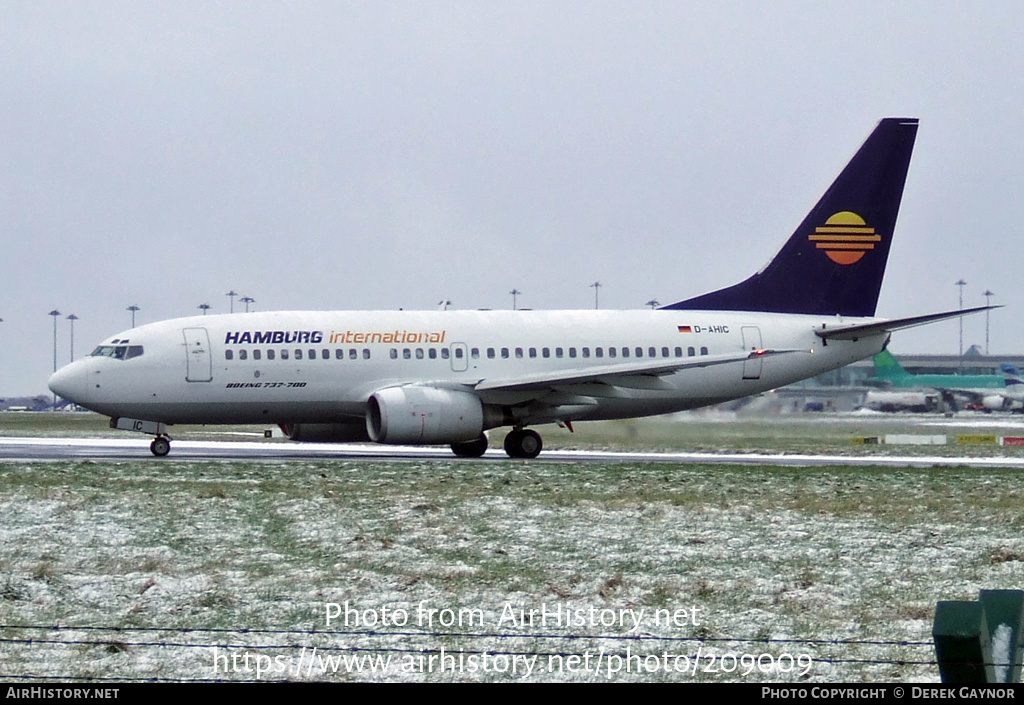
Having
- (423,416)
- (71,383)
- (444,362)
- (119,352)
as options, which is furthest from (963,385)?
(71,383)

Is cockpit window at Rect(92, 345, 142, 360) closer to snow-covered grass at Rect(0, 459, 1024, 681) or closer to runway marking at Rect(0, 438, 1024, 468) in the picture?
runway marking at Rect(0, 438, 1024, 468)

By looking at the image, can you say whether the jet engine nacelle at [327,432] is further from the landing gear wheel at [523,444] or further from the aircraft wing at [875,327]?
the aircraft wing at [875,327]

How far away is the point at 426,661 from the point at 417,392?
22.3 m

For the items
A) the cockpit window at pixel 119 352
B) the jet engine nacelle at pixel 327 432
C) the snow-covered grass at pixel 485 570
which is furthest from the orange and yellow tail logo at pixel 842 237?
the cockpit window at pixel 119 352

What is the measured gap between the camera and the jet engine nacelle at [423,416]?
3316 cm

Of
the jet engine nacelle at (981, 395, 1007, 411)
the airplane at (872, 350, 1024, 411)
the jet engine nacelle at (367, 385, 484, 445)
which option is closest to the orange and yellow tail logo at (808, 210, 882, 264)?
the jet engine nacelle at (367, 385, 484, 445)

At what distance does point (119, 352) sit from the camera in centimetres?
3459

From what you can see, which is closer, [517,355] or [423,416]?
[423,416]

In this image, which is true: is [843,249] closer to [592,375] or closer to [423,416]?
[592,375]

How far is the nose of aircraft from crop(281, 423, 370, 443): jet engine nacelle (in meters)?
5.14

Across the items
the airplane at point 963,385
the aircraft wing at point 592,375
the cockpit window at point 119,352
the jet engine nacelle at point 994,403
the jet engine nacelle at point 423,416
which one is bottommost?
the jet engine nacelle at point 994,403

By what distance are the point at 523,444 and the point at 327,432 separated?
5.26 metres

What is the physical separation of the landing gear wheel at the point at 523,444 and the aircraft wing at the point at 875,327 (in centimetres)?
844

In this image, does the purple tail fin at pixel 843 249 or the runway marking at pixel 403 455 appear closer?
the runway marking at pixel 403 455
